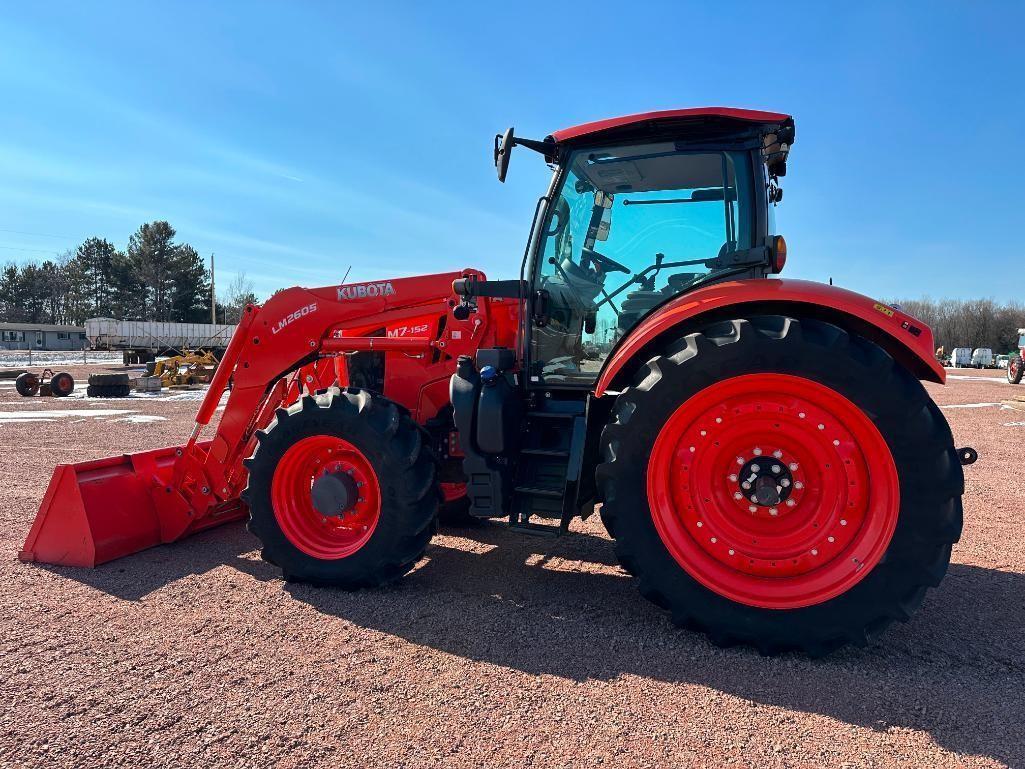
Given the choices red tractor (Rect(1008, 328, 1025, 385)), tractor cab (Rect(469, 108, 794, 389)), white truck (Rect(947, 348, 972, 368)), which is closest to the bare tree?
white truck (Rect(947, 348, 972, 368))

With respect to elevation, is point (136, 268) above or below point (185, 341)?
above

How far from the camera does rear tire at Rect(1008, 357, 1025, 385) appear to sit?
88.9ft

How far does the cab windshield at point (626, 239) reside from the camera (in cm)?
364

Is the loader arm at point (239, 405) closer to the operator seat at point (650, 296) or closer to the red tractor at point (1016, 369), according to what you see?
the operator seat at point (650, 296)

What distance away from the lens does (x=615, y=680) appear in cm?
280

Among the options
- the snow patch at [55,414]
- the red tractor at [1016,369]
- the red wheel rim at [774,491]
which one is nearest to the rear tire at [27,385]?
the snow patch at [55,414]

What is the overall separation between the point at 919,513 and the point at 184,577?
416 cm

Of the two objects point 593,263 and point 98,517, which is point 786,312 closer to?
point 593,263

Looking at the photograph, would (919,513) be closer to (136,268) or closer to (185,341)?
(185,341)

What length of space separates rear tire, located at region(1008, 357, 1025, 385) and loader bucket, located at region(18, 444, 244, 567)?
32.7 meters

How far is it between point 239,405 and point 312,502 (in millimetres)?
1176

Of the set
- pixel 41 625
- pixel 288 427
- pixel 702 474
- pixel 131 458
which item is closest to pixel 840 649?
pixel 702 474

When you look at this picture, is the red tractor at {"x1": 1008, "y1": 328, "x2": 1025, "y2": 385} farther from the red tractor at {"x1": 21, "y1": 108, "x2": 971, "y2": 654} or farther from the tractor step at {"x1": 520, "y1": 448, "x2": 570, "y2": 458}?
the tractor step at {"x1": 520, "y1": 448, "x2": 570, "y2": 458}

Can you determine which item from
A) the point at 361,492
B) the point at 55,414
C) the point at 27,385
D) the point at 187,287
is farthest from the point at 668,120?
the point at 187,287
